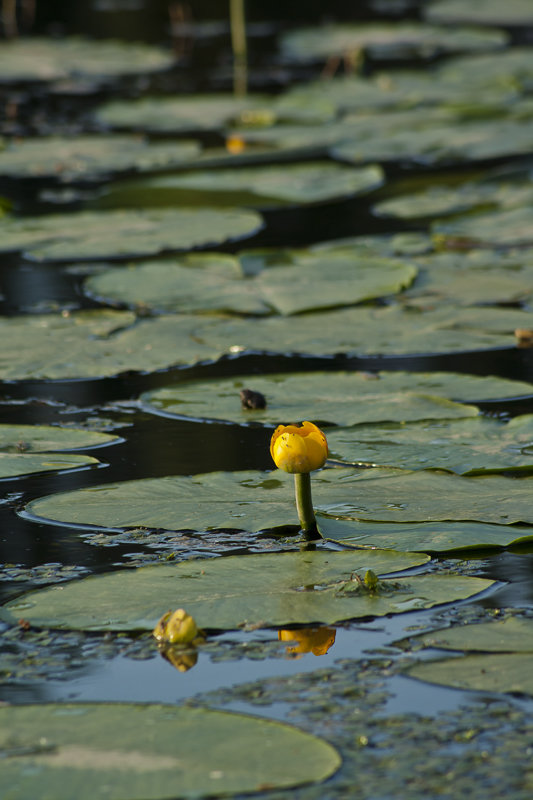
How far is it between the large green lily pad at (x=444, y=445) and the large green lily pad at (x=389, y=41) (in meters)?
6.98

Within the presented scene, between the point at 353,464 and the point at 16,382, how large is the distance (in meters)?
1.20

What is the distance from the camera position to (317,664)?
6.36ft

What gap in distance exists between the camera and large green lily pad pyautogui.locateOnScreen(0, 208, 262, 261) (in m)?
4.76

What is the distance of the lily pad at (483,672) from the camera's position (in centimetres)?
180

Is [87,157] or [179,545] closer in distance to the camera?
[179,545]

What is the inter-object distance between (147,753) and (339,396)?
1.65 metres

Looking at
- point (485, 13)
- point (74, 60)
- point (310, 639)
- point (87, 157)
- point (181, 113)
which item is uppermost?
point (485, 13)

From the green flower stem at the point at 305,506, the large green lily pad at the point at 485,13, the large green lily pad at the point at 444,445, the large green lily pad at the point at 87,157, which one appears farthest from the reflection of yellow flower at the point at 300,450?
the large green lily pad at the point at 485,13

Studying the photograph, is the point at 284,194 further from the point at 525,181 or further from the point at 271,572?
the point at 271,572

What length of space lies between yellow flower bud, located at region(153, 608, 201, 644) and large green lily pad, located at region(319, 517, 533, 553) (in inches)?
18.5

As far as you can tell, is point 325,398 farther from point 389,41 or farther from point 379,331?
point 389,41

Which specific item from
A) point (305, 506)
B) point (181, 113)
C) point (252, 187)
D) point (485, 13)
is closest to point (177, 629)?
point (305, 506)

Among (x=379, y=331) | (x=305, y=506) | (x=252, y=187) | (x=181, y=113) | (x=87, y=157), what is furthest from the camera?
(x=181, y=113)

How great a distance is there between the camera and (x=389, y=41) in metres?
10.0
